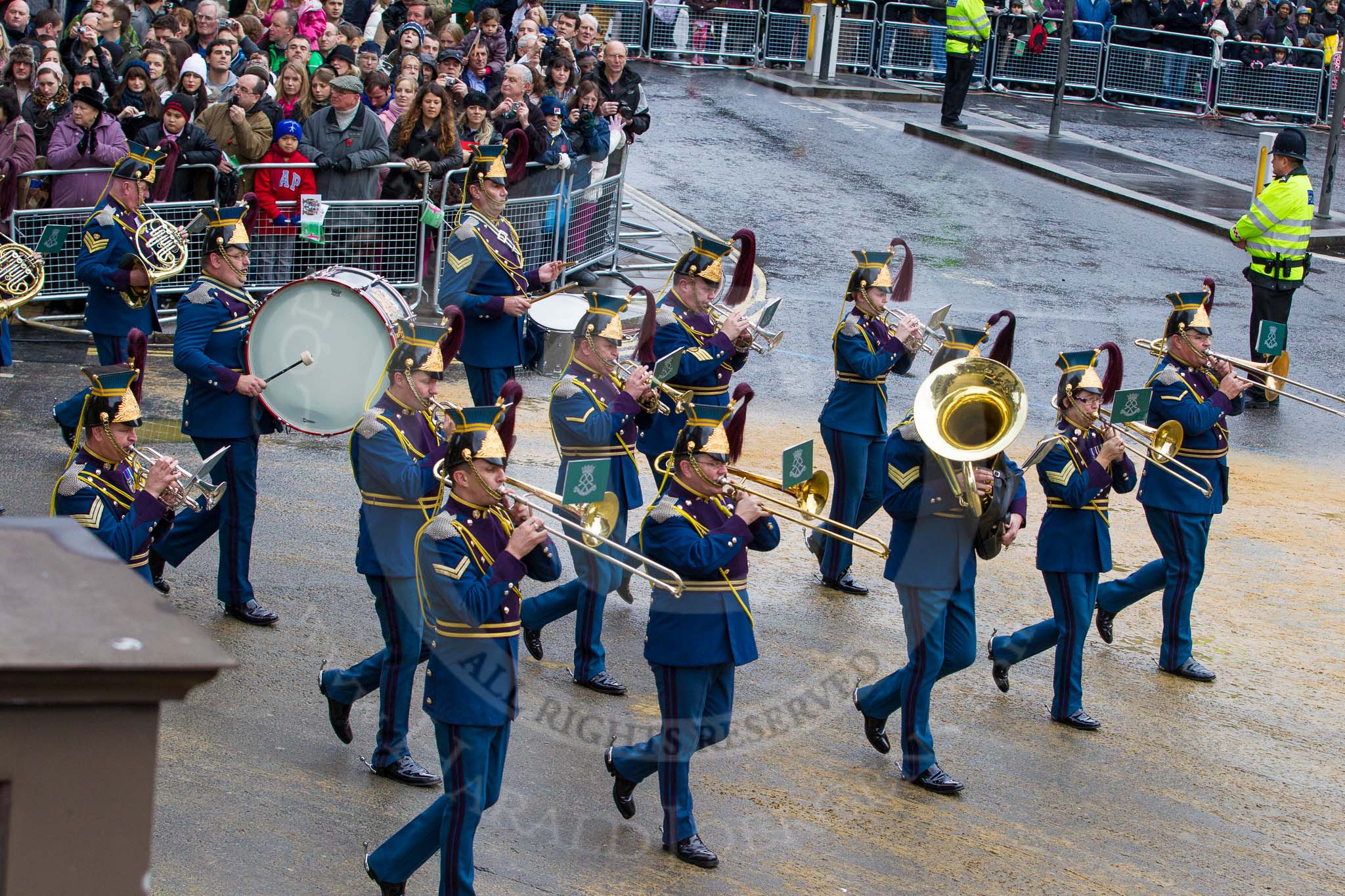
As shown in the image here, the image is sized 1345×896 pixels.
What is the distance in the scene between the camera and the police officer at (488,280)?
29.9 ft

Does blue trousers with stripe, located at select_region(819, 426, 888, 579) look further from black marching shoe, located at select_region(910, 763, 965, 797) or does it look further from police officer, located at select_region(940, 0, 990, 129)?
police officer, located at select_region(940, 0, 990, 129)

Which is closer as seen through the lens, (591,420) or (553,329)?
(591,420)

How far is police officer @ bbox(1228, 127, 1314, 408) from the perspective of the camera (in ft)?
44.2

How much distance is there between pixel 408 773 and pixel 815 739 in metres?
1.91

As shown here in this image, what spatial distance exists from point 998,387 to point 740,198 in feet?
36.9

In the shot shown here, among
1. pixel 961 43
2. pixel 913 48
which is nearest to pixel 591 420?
pixel 961 43

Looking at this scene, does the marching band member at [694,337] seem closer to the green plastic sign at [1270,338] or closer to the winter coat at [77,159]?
the green plastic sign at [1270,338]

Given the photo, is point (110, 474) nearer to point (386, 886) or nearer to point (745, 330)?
point (386, 886)

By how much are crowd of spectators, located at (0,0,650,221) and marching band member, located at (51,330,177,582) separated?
164 inches

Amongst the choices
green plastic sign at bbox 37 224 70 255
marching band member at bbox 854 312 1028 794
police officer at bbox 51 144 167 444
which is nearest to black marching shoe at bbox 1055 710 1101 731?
marching band member at bbox 854 312 1028 794

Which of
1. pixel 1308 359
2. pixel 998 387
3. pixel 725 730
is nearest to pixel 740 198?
pixel 1308 359

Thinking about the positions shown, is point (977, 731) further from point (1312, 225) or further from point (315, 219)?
point (1312, 225)

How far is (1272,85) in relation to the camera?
25.2m

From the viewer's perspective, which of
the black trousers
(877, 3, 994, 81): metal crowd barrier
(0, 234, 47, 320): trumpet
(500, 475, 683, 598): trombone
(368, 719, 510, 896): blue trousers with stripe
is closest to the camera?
(368, 719, 510, 896): blue trousers with stripe
